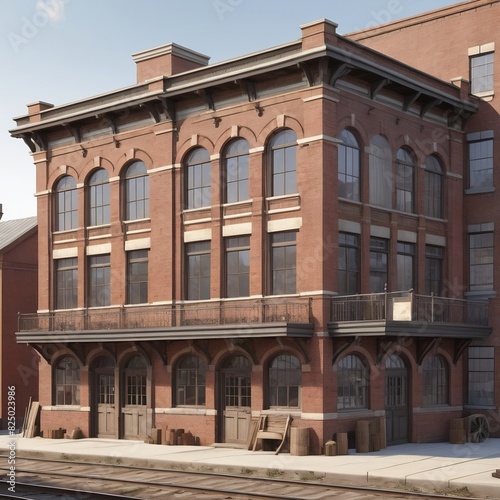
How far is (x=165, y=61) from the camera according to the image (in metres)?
31.8

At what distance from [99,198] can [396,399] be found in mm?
12556

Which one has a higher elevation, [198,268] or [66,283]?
[198,268]

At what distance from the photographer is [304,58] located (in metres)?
26.3

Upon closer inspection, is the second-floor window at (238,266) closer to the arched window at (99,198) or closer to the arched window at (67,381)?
the arched window at (99,198)

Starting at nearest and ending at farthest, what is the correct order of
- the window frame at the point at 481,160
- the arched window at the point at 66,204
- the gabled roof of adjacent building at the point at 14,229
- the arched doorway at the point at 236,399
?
the arched doorway at the point at 236,399
the window frame at the point at 481,160
the arched window at the point at 66,204
the gabled roof of adjacent building at the point at 14,229

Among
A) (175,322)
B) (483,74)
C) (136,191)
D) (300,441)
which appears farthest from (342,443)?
(483,74)

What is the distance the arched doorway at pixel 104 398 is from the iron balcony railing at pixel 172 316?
4.59 ft

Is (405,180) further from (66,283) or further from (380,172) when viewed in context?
(66,283)

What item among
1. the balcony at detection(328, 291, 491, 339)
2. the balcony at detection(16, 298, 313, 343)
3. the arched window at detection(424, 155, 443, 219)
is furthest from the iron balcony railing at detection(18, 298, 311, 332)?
the arched window at detection(424, 155, 443, 219)

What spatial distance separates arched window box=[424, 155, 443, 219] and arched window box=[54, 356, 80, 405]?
1356cm

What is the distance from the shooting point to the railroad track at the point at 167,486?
1941 centimetres

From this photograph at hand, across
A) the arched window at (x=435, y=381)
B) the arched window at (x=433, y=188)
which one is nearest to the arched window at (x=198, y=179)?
the arched window at (x=433, y=188)

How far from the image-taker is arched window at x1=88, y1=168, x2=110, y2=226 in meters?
32.7

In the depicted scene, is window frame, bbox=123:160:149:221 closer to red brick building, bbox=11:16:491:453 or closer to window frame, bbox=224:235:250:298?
red brick building, bbox=11:16:491:453
